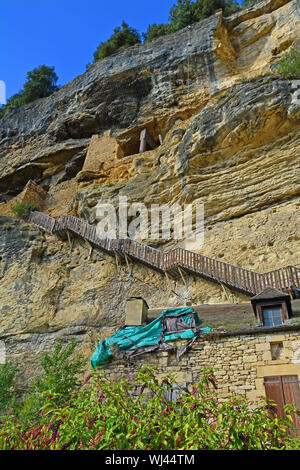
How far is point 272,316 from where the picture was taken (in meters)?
9.07

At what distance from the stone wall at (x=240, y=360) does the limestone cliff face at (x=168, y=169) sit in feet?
13.4

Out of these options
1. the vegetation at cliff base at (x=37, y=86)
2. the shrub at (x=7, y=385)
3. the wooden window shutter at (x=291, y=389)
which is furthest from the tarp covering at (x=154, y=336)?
the vegetation at cliff base at (x=37, y=86)

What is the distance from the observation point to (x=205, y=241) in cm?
1545

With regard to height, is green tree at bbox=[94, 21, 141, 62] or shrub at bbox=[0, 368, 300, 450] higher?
green tree at bbox=[94, 21, 141, 62]

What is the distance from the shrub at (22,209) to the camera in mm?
22380

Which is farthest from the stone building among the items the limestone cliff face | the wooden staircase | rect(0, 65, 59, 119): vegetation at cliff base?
rect(0, 65, 59, 119): vegetation at cliff base

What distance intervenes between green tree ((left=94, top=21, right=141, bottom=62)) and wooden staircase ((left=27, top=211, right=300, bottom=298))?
19.1 metres

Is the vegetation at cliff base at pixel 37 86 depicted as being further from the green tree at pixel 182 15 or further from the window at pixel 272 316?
the window at pixel 272 316

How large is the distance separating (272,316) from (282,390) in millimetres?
1791

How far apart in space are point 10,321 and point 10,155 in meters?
17.0

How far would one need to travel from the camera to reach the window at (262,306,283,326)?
8945mm

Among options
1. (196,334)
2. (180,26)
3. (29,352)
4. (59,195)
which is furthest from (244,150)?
(180,26)

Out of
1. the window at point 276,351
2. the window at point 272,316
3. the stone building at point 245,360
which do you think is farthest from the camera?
the window at point 272,316

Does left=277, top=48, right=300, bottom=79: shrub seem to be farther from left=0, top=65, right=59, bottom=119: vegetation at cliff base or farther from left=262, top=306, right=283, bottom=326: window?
left=0, top=65, right=59, bottom=119: vegetation at cliff base
